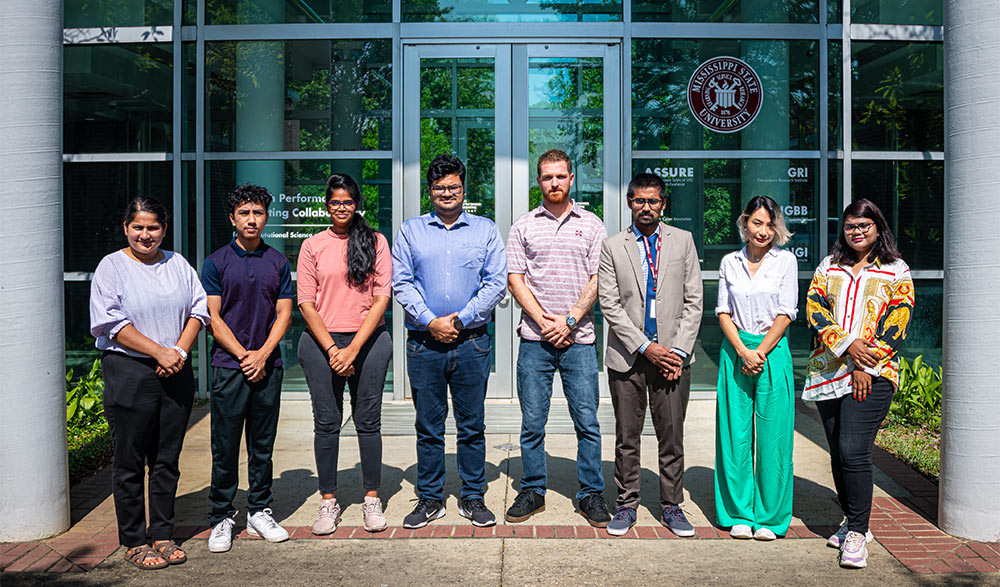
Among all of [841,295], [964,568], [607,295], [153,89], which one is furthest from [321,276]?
[153,89]

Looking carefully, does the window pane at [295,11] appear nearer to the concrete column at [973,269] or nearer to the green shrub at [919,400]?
the concrete column at [973,269]

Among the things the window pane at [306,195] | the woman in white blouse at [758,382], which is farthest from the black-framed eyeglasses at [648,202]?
the window pane at [306,195]

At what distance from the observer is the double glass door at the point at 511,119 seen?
8.47 m

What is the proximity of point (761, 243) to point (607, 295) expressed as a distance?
0.90 meters

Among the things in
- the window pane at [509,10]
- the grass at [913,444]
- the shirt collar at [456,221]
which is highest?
the window pane at [509,10]

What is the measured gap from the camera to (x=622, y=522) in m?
5.02

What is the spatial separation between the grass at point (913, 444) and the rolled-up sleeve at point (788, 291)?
1.82 m

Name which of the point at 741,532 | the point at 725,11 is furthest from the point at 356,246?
the point at 725,11

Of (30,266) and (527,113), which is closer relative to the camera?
(30,266)

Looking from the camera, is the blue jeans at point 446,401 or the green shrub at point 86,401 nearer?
the blue jeans at point 446,401

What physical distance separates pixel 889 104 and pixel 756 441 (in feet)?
16.6

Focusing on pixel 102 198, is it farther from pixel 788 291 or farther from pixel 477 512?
pixel 788 291

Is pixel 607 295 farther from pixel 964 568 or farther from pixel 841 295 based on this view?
pixel 964 568

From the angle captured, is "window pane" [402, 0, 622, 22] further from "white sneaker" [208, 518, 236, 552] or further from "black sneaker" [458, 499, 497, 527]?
"white sneaker" [208, 518, 236, 552]
